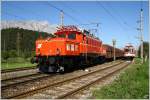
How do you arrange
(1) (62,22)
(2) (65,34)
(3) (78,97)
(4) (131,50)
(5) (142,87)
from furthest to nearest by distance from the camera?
1. (4) (131,50)
2. (1) (62,22)
3. (2) (65,34)
4. (5) (142,87)
5. (3) (78,97)

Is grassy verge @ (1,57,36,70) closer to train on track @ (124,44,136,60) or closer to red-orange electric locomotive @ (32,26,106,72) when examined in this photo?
red-orange electric locomotive @ (32,26,106,72)

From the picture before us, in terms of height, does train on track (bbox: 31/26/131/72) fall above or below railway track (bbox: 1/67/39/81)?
above

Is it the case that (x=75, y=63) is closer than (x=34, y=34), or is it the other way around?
(x=75, y=63)

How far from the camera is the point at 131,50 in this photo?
193 feet

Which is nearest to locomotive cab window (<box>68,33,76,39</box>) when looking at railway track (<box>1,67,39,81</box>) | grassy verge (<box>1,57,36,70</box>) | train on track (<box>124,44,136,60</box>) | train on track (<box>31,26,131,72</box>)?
train on track (<box>31,26,131,72</box>)

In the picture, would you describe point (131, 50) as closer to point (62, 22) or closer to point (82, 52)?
point (62, 22)

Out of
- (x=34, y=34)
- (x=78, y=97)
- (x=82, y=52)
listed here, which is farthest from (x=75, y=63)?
(x=34, y=34)

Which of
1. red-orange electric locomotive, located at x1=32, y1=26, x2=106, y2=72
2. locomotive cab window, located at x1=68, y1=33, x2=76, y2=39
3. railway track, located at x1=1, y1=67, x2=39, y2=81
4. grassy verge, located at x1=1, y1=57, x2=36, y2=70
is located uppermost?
locomotive cab window, located at x1=68, y1=33, x2=76, y2=39

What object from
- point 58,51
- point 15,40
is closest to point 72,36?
point 58,51

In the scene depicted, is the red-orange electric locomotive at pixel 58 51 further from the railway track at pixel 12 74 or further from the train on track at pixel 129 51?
the train on track at pixel 129 51

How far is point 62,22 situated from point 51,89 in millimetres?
21420

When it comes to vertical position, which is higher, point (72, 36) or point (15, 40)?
point (15, 40)

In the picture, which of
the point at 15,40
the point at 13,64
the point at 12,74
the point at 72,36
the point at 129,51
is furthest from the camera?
the point at 15,40

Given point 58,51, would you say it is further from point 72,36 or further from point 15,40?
point 15,40
